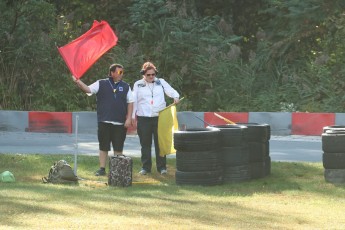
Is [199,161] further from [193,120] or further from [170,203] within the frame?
Result: [193,120]

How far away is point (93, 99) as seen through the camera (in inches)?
899

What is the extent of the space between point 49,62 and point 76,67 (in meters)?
9.96

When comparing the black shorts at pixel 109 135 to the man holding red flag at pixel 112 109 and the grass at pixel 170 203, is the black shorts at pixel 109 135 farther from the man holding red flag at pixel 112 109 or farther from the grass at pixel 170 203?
the grass at pixel 170 203

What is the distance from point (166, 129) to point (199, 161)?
1473mm

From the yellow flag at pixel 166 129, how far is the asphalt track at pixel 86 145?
7.65 ft

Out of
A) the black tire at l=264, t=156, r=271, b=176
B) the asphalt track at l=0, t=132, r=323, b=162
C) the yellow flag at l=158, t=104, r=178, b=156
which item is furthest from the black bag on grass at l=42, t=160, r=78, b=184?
the asphalt track at l=0, t=132, r=323, b=162

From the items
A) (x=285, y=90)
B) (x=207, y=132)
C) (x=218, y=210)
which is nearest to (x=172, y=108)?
(x=207, y=132)

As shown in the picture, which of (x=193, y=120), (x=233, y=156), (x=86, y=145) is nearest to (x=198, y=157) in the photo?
(x=233, y=156)

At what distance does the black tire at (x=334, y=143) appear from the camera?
12867 mm

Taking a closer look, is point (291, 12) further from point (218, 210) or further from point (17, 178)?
point (218, 210)

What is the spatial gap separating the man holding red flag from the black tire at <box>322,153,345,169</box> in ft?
9.40

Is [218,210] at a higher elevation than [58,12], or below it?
below

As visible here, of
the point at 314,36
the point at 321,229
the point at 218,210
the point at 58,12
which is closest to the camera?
the point at 321,229

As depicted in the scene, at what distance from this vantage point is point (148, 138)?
550 inches
